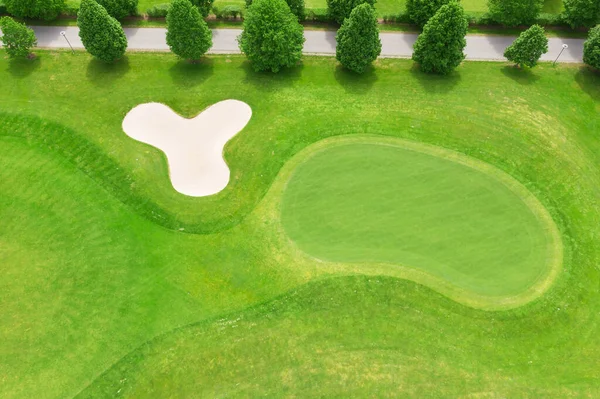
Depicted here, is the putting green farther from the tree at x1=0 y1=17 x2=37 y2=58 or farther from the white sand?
the tree at x1=0 y1=17 x2=37 y2=58

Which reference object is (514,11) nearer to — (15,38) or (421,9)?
(421,9)

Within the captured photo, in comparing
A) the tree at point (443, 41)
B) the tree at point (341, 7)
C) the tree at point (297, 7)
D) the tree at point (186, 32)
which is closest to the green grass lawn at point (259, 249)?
the tree at point (443, 41)

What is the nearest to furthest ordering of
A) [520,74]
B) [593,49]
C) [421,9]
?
1. [593,49]
2. [520,74]
3. [421,9]

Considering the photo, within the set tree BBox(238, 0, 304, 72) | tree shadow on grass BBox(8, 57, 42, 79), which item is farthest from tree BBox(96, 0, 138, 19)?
tree BBox(238, 0, 304, 72)

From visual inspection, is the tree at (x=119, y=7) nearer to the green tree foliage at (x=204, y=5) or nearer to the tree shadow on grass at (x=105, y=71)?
the tree shadow on grass at (x=105, y=71)

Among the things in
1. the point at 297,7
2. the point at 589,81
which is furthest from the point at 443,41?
the point at 589,81

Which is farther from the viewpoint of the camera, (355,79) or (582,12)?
(582,12)
